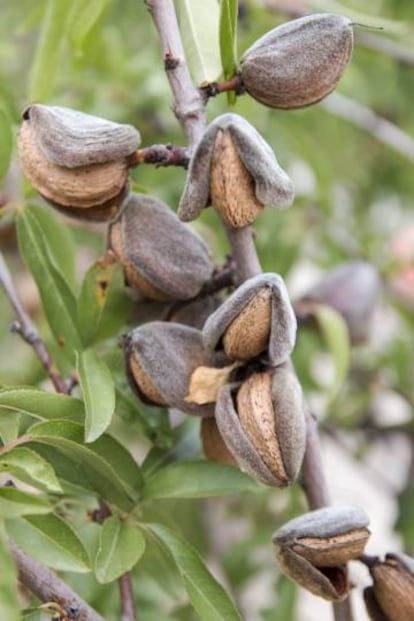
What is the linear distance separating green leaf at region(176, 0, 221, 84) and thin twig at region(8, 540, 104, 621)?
0.97 feet

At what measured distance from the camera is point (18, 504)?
1.84 feet

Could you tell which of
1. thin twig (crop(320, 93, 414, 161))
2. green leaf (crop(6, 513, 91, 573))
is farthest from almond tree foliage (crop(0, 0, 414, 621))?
thin twig (crop(320, 93, 414, 161))

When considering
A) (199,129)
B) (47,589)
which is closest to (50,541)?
(47,589)

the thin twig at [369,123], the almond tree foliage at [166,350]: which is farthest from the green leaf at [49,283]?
the thin twig at [369,123]

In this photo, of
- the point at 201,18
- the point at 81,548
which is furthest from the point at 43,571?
the point at 201,18

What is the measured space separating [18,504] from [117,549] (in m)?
0.11

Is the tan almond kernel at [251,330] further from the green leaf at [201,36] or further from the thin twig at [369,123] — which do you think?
the thin twig at [369,123]

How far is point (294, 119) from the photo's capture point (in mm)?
1376

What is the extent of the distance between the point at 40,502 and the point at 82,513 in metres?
0.26

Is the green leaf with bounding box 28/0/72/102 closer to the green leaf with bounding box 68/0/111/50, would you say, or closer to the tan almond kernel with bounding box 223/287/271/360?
the green leaf with bounding box 68/0/111/50

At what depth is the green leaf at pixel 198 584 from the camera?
0.64 meters

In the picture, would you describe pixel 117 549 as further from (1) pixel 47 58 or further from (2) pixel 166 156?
(1) pixel 47 58

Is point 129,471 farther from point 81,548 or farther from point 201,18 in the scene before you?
point 201,18

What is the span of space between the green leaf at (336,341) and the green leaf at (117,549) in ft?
1.09
